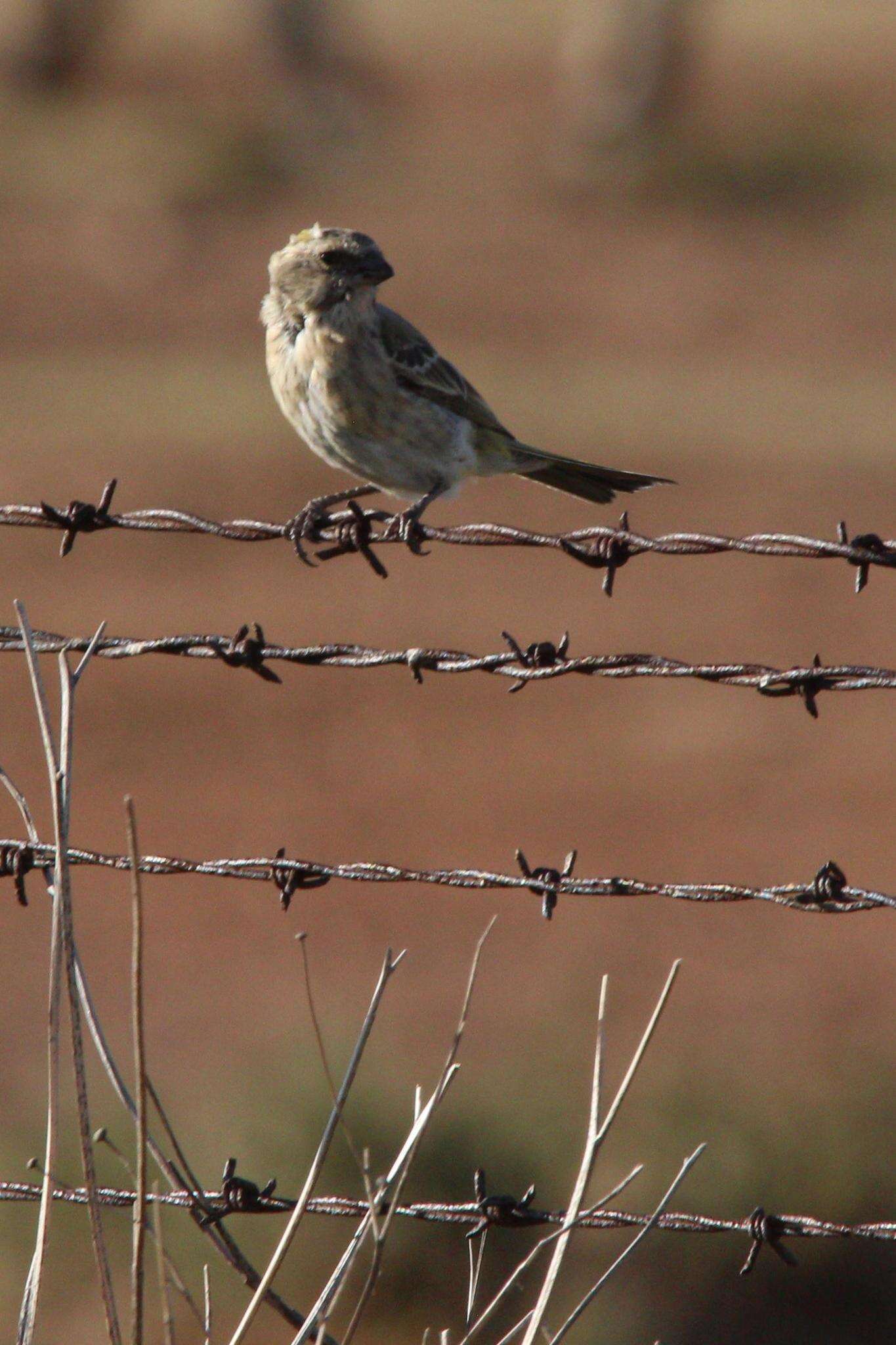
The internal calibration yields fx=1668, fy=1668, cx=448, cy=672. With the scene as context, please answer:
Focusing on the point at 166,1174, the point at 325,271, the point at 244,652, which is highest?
the point at 325,271

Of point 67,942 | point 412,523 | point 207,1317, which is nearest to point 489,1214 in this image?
point 207,1317

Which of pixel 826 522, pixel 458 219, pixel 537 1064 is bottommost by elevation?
pixel 537 1064

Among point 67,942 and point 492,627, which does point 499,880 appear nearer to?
point 67,942

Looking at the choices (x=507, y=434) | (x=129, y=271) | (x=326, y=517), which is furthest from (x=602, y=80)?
(x=326, y=517)

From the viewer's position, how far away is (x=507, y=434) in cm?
678

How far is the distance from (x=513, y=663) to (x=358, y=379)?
2.83 m

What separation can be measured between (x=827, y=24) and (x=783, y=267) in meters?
12.7

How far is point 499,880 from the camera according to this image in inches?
134

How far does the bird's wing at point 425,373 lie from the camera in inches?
248

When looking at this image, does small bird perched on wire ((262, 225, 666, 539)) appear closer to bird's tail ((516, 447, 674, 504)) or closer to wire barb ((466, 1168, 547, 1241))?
bird's tail ((516, 447, 674, 504))

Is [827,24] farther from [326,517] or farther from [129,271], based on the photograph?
[326,517]

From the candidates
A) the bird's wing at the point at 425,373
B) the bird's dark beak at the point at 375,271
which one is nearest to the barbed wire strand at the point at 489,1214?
the bird's wing at the point at 425,373

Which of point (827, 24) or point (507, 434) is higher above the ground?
point (827, 24)

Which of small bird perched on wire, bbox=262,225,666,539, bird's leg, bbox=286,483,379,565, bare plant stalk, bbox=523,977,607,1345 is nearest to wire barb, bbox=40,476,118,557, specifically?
bird's leg, bbox=286,483,379,565
